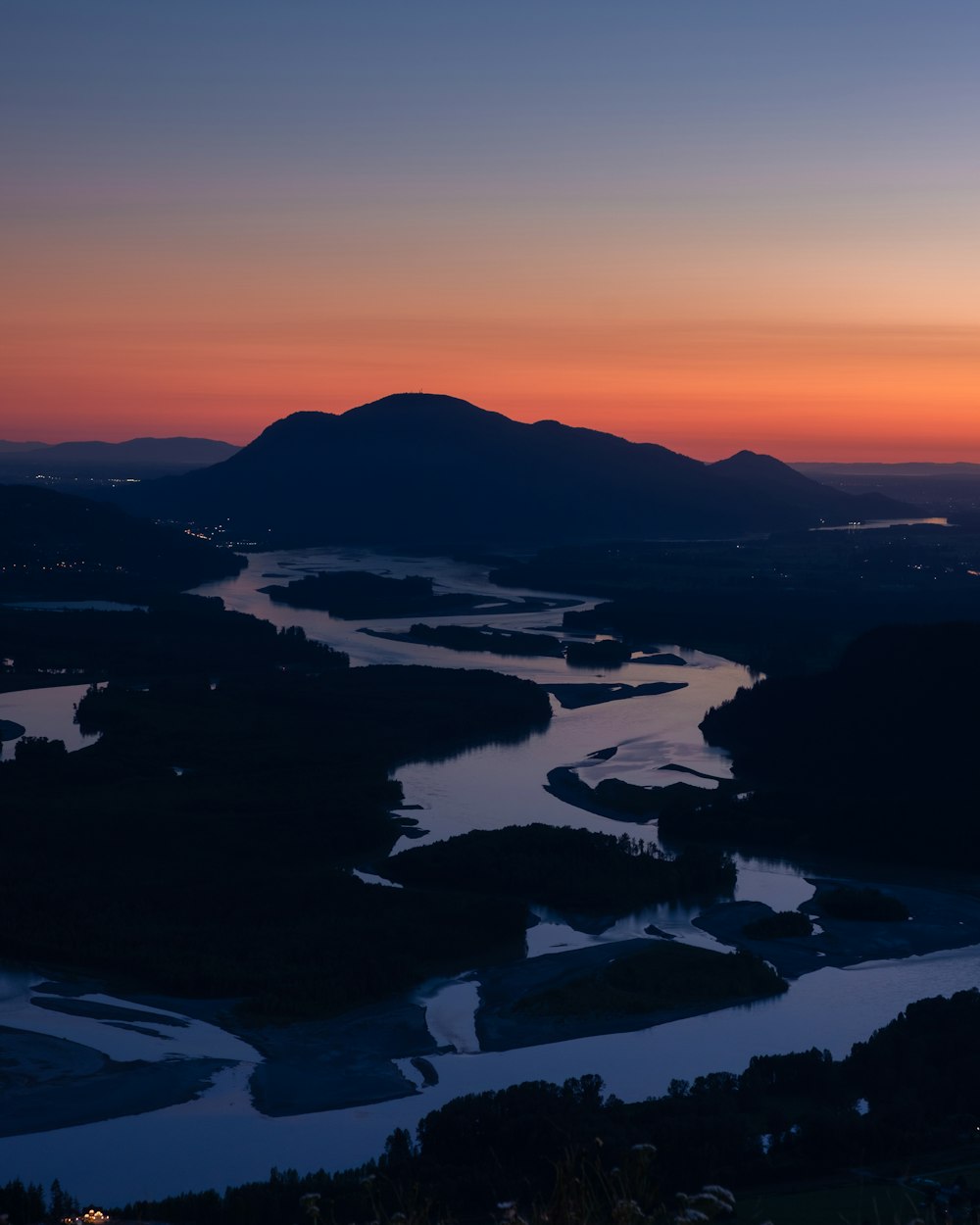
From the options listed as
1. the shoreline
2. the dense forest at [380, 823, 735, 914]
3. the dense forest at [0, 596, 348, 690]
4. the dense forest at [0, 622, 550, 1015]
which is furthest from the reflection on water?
the shoreline

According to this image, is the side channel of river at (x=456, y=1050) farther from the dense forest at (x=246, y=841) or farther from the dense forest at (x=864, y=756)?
the dense forest at (x=864, y=756)

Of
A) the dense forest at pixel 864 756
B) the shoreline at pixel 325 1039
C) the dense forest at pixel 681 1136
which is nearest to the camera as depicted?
the dense forest at pixel 681 1136

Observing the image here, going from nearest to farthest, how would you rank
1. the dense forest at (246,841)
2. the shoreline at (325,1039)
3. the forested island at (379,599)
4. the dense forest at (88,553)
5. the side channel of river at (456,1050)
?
the side channel of river at (456,1050) < the shoreline at (325,1039) < the dense forest at (246,841) < the forested island at (379,599) < the dense forest at (88,553)

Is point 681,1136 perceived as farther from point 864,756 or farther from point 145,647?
point 145,647

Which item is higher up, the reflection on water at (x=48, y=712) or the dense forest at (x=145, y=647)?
the dense forest at (x=145, y=647)

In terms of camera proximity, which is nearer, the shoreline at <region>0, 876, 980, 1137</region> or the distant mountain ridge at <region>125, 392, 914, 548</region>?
the shoreline at <region>0, 876, 980, 1137</region>

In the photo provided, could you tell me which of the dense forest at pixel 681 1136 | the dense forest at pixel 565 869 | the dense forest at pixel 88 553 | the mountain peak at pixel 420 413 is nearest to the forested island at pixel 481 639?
the dense forest at pixel 88 553

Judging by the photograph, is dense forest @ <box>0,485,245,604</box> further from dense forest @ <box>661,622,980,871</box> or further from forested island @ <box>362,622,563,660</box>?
dense forest @ <box>661,622,980,871</box>

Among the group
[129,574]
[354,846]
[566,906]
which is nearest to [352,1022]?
[566,906]

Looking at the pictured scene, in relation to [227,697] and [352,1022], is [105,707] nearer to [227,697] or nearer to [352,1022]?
[227,697]
